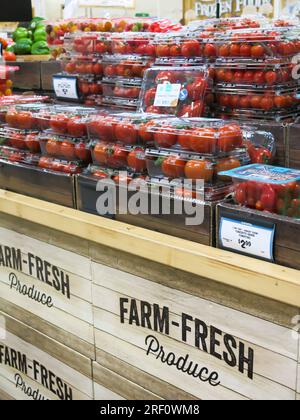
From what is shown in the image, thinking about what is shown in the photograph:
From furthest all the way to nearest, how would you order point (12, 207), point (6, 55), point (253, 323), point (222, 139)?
point (6, 55), point (12, 207), point (222, 139), point (253, 323)

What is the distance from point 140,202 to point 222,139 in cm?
31

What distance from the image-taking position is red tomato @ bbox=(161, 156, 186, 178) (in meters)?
1.55

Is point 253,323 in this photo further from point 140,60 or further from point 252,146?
point 140,60

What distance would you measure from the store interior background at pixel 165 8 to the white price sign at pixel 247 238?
4750mm

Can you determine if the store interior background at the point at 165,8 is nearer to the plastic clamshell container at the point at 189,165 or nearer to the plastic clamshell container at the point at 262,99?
the plastic clamshell container at the point at 262,99

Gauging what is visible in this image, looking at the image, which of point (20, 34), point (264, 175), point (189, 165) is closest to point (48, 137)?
point (189, 165)

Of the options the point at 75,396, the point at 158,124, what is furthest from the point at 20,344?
the point at 158,124

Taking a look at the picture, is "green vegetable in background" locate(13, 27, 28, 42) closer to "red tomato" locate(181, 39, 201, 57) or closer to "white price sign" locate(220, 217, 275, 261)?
"red tomato" locate(181, 39, 201, 57)

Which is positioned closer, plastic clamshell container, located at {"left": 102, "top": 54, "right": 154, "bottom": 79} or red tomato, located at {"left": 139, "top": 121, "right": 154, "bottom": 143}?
red tomato, located at {"left": 139, "top": 121, "right": 154, "bottom": 143}

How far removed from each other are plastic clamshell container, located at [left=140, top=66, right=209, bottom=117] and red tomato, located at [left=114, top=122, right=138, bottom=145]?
0.30 meters

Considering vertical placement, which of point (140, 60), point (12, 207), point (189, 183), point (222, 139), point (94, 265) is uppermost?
point (140, 60)

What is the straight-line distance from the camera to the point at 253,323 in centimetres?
134

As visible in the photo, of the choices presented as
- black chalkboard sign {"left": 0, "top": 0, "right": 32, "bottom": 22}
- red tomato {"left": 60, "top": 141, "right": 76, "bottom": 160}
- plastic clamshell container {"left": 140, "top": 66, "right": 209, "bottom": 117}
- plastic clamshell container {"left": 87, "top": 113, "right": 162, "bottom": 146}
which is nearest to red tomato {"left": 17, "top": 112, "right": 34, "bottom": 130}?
red tomato {"left": 60, "top": 141, "right": 76, "bottom": 160}

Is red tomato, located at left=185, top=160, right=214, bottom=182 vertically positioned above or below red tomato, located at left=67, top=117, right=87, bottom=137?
below
